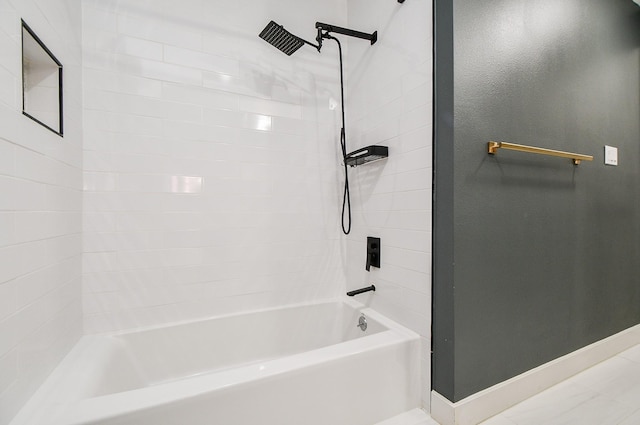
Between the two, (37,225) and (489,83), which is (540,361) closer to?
(489,83)

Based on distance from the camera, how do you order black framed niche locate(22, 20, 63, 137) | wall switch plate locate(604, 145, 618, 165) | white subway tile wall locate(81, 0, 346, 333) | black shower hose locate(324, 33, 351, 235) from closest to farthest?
black framed niche locate(22, 20, 63, 137), white subway tile wall locate(81, 0, 346, 333), wall switch plate locate(604, 145, 618, 165), black shower hose locate(324, 33, 351, 235)

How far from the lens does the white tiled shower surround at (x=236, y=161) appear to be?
1.38m

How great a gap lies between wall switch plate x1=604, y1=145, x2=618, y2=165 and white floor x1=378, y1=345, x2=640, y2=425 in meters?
1.33

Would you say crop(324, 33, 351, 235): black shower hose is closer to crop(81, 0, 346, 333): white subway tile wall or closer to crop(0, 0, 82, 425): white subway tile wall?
crop(81, 0, 346, 333): white subway tile wall

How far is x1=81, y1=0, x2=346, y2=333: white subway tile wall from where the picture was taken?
1.42 m

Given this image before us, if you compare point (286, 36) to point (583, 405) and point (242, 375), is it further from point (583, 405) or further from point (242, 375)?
point (583, 405)

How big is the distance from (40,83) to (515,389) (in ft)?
8.41

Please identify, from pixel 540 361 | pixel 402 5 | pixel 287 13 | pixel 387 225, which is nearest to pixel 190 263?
pixel 387 225

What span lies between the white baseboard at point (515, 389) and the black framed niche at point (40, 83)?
80.2 inches

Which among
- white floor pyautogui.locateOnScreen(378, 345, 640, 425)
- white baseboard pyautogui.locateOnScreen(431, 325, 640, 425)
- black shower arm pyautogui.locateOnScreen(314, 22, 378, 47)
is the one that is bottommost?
white floor pyautogui.locateOnScreen(378, 345, 640, 425)

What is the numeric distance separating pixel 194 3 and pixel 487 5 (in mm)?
1628

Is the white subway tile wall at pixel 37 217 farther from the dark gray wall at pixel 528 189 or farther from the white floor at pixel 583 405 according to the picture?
the dark gray wall at pixel 528 189

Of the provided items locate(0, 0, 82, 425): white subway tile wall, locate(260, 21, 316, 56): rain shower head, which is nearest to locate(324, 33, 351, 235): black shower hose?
locate(260, 21, 316, 56): rain shower head

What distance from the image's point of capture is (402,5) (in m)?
1.48
